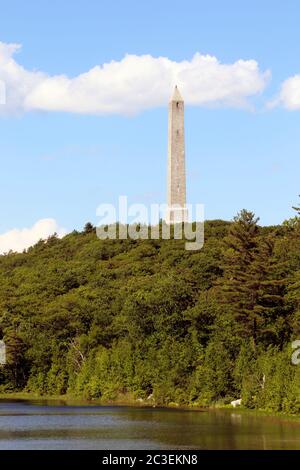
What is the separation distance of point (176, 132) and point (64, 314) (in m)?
21.3

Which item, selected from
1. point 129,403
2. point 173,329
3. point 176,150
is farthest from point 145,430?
point 176,150

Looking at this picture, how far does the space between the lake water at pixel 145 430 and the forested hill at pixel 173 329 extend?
14.9 feet

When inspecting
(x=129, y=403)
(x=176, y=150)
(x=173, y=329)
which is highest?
(x=176, y=150)

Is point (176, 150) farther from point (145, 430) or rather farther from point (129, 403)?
point (145, 430)

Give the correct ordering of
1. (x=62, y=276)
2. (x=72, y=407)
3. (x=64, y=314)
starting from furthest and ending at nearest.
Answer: (x=62, y=276)
(x=64, y=314)
(x=72, y=407)

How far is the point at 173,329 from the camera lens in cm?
7194

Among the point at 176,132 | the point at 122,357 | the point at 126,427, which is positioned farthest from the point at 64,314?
the point at 126,427

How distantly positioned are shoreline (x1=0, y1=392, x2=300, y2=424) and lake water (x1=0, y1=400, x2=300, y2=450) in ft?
3.16

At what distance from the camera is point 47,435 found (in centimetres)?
4425

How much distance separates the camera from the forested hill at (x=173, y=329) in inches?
2454

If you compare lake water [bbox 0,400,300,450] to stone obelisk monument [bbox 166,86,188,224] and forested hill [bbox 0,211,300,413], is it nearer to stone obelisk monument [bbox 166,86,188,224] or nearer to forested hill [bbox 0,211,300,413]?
forested hill [bbox 0,211,300,413]

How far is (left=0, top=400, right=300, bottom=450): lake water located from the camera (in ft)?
128

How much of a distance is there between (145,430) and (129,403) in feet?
84.6

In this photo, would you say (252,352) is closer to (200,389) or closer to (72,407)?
(200,389)
